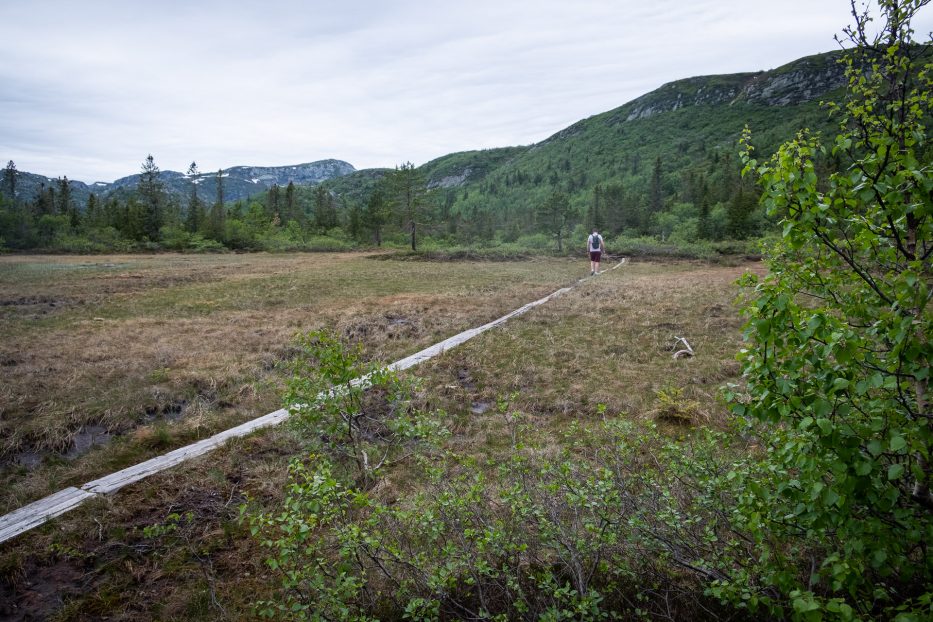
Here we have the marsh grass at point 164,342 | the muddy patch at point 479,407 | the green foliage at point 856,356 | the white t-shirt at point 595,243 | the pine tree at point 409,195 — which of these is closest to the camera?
the green foliage at point 856,356

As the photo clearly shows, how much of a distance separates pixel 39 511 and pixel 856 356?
805cm

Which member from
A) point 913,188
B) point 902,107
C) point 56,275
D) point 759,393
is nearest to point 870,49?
point 902,107

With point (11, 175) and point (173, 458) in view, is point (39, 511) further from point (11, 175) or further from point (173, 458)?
point (11, 175)

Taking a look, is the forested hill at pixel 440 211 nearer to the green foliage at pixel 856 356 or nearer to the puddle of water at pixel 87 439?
the green foliage at pixel 856 356

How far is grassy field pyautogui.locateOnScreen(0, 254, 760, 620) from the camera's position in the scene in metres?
4.46

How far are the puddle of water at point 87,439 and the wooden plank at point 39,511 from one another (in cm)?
135

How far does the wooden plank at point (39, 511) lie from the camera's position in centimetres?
484

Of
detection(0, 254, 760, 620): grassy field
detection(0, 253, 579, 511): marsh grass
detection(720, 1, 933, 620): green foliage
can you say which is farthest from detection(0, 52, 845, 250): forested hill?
detection(0, 253, 579, 511): marsh grass

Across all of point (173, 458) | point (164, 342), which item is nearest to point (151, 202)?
point (164, 342)

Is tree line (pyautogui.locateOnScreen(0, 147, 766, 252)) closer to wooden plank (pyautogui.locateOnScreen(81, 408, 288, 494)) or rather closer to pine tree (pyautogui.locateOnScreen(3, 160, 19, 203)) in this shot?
pine tree (pyautogui.locateOnScreen(3, 160, 19, 203))

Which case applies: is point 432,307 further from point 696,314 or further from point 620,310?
point 696,314

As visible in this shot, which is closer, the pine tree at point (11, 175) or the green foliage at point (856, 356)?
the green foliage at point (856, 356)

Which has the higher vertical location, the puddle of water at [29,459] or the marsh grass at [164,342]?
the marsh grass at [164,342]

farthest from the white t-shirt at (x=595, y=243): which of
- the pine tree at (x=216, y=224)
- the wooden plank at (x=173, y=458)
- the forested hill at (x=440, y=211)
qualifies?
the pine tree at (x=216, y=224)
